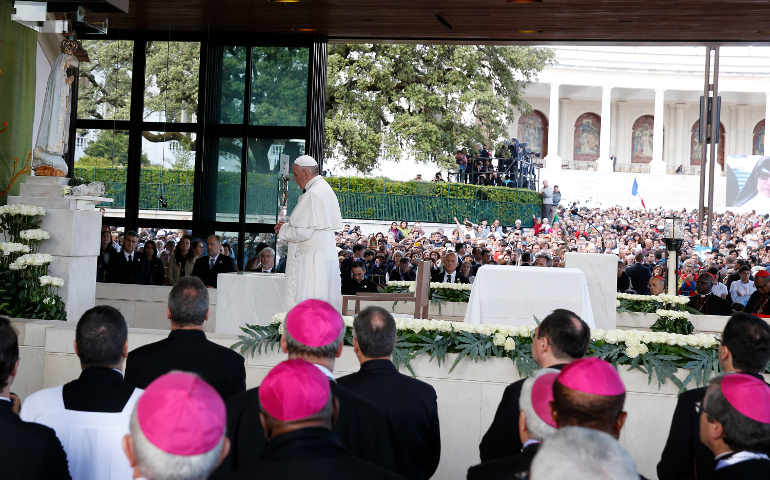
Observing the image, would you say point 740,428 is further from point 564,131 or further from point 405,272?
point 564,131

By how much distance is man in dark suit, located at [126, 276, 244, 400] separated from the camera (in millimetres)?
3482

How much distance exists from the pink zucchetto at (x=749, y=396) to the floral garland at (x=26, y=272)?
6.33 m

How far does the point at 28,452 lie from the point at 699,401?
253 centimetres

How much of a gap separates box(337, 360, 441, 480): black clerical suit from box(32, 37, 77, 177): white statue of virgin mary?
606 centimetres

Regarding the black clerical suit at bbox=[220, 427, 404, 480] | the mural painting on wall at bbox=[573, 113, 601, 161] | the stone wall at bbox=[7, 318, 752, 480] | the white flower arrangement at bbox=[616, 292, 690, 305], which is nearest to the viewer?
the black clerical suit at bbox=[220, 427, 404, 480]

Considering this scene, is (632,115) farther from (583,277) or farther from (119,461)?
(119,461)

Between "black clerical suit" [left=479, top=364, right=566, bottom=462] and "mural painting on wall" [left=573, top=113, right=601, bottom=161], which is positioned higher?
"mural painting on wall" [left=573, top=113, right=601, bottom=161]

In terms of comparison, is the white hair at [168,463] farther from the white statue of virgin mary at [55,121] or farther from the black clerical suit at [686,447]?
the white statue of virgin mary at [55,121]

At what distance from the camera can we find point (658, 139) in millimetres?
52656

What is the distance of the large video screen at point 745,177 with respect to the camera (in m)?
26.6

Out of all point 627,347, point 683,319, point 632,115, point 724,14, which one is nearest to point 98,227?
point 627,347

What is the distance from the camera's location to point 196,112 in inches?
477

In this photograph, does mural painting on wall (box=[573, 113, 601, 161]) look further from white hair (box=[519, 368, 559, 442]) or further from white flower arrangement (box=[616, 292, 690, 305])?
white hair (box=[519, 368, 559, 442])

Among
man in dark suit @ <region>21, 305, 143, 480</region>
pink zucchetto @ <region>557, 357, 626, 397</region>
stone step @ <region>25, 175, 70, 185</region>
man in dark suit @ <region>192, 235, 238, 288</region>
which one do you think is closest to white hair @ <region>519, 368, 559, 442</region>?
pink zucchetto @ <region>557, 357, 626, 397</region>
